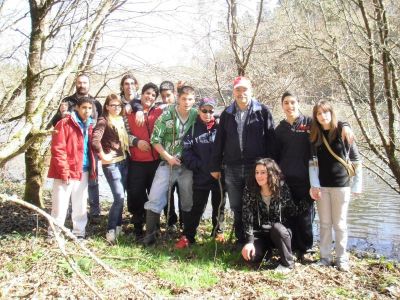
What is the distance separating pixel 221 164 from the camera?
5.06 metres

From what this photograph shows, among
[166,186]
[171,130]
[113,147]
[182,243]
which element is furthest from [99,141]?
[182,243]

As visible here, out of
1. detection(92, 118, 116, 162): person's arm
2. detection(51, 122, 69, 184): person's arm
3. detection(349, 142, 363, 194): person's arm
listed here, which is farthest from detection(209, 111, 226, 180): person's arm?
detection(51, 122, 69, 184): person's arm

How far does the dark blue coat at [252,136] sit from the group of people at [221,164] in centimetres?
1

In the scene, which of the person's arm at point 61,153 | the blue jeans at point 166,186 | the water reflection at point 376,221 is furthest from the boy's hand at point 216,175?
the water reflection at point 376,221

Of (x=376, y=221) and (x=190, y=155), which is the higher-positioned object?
(x=190, y=155)

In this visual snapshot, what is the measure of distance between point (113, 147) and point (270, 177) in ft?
6.74

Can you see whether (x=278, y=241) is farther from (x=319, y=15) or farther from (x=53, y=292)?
(x=319, y=15)

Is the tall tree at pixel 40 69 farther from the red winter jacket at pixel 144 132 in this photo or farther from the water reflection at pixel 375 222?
the water reflection at pixel 375 222

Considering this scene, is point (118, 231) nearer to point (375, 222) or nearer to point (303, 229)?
point (303, 229)

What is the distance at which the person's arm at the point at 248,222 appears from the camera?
4426 millimetres

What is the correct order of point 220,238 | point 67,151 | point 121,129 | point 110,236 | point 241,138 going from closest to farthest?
point 241,138
point 67,151
point 110,236
point 121,129
point 220,238

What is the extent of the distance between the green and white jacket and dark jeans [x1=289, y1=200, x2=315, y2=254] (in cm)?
163

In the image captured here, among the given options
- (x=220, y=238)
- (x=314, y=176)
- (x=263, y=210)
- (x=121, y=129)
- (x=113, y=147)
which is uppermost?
(x=121, y=129)

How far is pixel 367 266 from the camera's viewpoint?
16.3 ft
